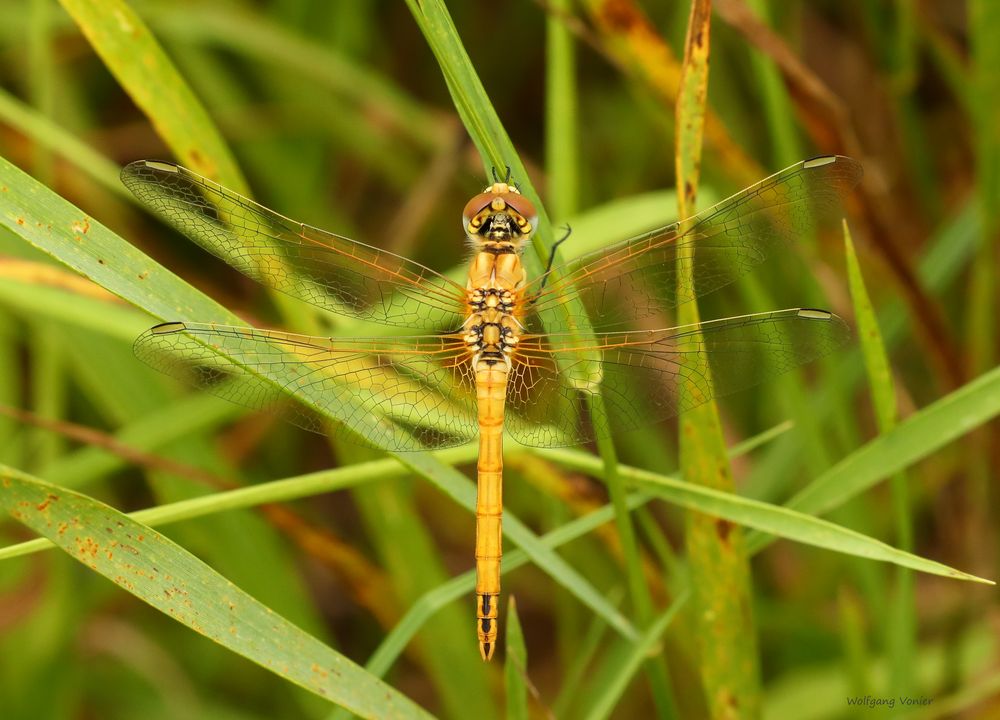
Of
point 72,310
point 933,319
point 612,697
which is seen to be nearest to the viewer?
point 612,697

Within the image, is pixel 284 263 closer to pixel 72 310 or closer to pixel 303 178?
pixel 72 310

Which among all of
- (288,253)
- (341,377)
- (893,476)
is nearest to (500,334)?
(341,377)

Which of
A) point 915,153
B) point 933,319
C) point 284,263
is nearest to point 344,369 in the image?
point 284,263

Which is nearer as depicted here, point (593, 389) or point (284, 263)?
point (593, 389)

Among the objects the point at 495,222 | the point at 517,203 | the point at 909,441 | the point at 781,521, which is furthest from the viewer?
the point at 495,222

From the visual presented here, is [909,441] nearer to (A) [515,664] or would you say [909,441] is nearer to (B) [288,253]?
(A) [515,664]
